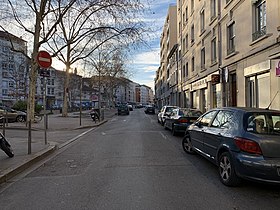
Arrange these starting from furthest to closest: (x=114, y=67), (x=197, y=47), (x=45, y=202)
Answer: (x=114, y=67) → (x=197, y=47) → (x=45, y=202)

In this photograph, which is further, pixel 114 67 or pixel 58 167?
pixel 114 67

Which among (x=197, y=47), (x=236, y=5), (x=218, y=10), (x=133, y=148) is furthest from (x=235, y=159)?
(x=197, y=47)

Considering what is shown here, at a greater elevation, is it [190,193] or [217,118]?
[217,118]

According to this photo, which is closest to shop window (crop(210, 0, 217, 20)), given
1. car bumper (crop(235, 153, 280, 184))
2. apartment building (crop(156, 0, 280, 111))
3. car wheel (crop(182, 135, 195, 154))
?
apartment building (crop(156, 0, 280, 111))

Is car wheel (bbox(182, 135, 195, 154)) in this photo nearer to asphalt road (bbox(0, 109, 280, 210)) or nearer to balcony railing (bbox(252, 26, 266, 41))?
asphalt road (bbox(0, 109, 280, 210))

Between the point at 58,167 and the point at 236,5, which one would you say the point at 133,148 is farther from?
the point at 236,5

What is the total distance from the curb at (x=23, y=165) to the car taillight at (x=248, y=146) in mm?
4717

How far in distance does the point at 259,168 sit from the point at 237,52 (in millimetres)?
12507

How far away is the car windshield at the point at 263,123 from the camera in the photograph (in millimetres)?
5508

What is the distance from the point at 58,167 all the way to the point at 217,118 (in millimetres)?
4088

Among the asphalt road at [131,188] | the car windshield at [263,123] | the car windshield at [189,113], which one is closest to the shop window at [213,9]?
the car windshield at [189,113]

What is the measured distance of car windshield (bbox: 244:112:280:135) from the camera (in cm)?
551

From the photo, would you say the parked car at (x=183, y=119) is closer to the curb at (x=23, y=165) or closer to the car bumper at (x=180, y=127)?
the car bumper at (x=180, y=127)

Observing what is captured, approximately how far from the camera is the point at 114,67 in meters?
60.6
